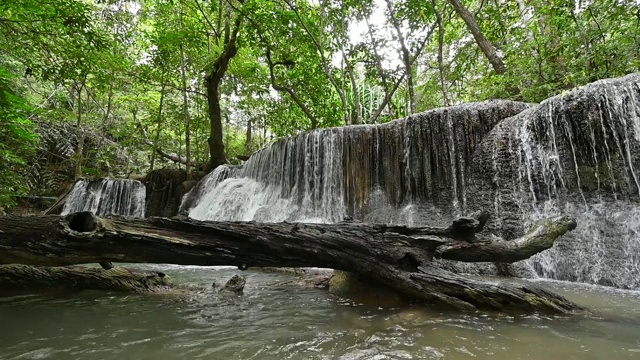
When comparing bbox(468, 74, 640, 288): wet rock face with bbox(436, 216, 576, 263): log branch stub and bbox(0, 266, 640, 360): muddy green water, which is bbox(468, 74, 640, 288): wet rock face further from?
bbox(436, 216, 576, 263): log branch stub

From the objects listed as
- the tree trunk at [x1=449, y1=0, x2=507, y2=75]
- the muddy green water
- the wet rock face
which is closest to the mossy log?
the muddy green water

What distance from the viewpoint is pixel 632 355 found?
186cm


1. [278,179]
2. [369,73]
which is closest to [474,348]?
[278,179]

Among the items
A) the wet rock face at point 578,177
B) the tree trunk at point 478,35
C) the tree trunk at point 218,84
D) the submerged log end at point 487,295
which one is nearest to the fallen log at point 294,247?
the submerged log end at point 487,295

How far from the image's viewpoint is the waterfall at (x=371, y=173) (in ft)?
23.9

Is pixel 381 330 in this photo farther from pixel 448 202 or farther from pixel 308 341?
pixel 448 202

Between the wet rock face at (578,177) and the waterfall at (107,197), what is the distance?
12.7 meters

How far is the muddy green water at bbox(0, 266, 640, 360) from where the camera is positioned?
1.98 meters

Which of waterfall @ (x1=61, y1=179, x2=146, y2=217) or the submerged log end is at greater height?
waterfall @ (x1=61, y1=179, x2=146, y2=217)

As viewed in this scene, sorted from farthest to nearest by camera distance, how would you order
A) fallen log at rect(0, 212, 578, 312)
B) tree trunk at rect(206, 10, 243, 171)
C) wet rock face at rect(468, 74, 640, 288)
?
1. tree trunk at rect(206, 10, 243, 171)
2. wet rock face at rect(468, 74, 640, 288)
3. fallen log at rect(0, 212, 578, 312)

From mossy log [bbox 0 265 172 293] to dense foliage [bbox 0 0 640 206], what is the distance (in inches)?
137

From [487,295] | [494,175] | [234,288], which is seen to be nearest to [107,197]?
[234,288]

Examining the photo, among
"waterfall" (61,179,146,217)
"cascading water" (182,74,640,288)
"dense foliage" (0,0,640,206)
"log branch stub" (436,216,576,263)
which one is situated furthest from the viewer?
"waterfall" (61,179,146,217)

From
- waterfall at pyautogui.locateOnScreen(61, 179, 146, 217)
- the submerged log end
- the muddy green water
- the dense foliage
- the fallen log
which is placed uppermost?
the dense foliage
